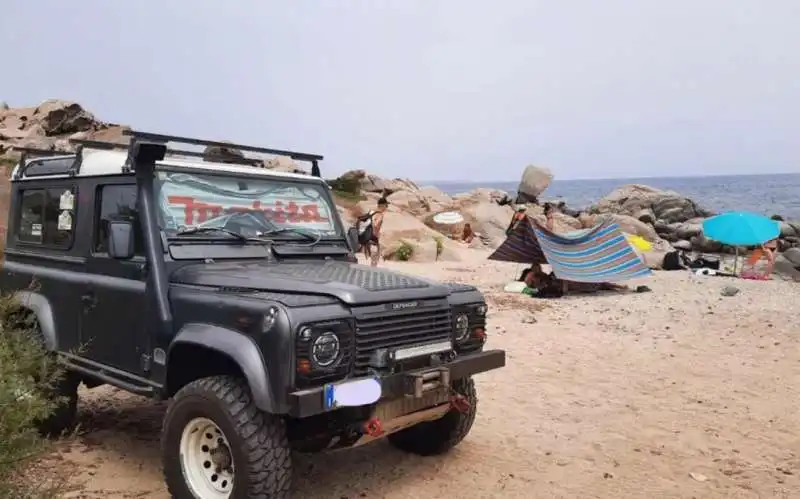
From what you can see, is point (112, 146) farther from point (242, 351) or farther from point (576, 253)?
point (576, 253)

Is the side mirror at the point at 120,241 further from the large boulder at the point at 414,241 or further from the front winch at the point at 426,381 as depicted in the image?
the large boulder at the point at 414,241

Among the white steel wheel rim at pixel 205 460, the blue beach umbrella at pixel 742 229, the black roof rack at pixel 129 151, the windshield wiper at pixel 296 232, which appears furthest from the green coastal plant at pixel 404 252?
the white steel wheel rim at pixel 205 460

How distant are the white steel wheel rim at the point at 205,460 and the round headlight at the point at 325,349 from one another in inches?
30.4

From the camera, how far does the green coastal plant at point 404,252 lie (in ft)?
67.0

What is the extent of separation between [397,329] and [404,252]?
16.2m

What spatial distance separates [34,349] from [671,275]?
16.2 meters

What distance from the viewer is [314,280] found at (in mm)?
4277

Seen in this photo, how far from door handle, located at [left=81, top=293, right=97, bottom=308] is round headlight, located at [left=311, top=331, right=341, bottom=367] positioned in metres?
2.09

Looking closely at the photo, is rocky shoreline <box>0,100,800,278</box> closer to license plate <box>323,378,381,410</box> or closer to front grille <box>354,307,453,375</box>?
front grille <box>354,307,453,375</box>

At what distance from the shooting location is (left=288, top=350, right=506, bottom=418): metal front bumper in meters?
3.69

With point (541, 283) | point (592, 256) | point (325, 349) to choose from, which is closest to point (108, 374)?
point (325, 349)

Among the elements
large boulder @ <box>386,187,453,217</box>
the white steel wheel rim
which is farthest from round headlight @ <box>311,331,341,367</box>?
large boulder @ <box>386,187,453,217</box>

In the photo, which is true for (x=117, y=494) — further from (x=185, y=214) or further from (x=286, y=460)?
(x=185, y=214)

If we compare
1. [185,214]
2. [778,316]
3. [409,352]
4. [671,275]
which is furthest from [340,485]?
[671,275]
